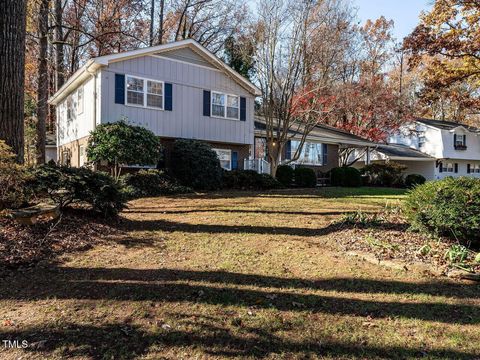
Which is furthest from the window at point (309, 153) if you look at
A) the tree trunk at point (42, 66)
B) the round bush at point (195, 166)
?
the tree trunk at point (42, 66)

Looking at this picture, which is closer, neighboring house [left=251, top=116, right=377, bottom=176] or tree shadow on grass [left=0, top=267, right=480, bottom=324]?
tree shadow on grass [left=0, top=267, right=480, bottom=324]

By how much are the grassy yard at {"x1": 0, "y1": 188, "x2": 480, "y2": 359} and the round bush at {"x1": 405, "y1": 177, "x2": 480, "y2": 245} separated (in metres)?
1.30

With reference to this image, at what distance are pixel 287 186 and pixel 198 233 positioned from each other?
464 inches

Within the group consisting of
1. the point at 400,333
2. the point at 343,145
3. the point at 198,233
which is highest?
the point at 343,145

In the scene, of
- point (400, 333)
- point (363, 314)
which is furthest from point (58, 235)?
point (400, 333)

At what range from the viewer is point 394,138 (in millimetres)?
34562

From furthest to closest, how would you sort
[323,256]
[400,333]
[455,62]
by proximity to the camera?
[455,62] < [323,256] < [400,333]

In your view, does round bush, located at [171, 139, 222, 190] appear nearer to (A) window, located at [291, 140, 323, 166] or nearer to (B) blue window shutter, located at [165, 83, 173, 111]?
(B) blue window shutter, located at [165, 83, 173, 111]

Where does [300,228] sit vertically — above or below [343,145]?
below

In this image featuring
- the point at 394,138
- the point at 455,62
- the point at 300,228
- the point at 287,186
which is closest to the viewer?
the point at 300,228

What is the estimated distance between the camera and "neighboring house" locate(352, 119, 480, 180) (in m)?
30.8

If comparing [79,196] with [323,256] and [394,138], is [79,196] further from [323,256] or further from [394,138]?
[394,138]

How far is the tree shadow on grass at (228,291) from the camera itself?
3.60 m

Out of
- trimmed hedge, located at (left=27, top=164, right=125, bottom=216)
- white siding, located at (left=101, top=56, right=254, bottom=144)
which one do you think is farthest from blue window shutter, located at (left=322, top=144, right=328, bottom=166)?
trimmed hedge, located at (left=27, top=164, right=125, bottom=216)
